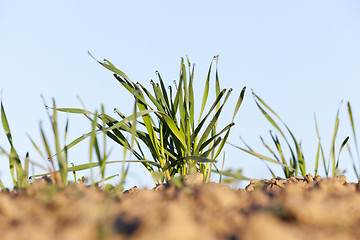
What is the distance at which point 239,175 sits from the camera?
236cm

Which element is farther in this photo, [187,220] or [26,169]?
[26,169]

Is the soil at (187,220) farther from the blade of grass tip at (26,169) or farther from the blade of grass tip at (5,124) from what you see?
the blade of grass tip at (5,124)

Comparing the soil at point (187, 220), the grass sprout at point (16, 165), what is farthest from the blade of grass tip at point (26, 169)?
the soil at point (187, 220)

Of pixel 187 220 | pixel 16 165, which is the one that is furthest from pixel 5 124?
pixel 187 220

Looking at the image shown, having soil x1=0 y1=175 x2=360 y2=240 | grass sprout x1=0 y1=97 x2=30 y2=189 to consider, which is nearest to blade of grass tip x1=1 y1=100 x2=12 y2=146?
grass sprout x1=0 y1=97 x2=30 y2=189

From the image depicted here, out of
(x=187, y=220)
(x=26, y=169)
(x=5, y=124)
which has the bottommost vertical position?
(x=187, y=220)

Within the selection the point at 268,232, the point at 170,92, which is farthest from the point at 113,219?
the point at 170,92

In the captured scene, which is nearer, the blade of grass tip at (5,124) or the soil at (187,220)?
the soil at (187,220)

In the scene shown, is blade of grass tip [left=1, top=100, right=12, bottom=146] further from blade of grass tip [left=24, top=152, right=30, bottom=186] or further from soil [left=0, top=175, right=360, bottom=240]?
soil [left=0, top=175, right=360, bottom=240]

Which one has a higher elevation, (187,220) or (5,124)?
(5,124)

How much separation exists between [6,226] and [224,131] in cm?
148

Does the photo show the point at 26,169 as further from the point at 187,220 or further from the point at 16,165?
the point at 187,220

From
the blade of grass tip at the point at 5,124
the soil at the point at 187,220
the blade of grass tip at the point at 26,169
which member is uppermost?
the blade of grass tip at the point at 5,124

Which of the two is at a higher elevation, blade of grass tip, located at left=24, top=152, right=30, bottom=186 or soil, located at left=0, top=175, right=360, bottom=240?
blade of grass tip, located at left=24, top=152, right=30, bottom=186
